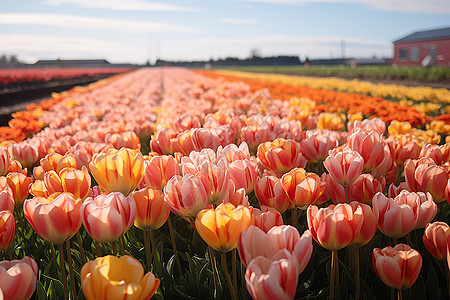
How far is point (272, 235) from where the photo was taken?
975 millimetres

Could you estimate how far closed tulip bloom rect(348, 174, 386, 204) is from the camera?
156cm

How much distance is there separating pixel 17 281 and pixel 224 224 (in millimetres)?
500

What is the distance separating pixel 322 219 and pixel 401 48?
6386 cm

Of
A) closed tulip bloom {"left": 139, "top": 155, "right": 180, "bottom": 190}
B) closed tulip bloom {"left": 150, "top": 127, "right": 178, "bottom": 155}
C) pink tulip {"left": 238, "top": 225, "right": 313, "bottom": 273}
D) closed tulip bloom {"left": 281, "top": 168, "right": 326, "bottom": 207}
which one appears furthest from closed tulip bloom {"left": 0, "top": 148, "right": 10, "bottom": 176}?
pink tulip {"left": 238, "top": 225, "right": 313, "bottom": 273}

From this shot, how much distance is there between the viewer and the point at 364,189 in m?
1.58

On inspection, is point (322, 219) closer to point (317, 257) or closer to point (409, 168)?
point (317, 257)

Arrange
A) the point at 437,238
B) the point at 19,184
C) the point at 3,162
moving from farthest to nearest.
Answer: the point at 3,162 → the point at 19,184 → the point at 437,238

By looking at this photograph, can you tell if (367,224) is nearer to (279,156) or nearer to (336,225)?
(336,225)

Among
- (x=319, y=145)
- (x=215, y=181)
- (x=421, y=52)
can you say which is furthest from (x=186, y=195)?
(x=421, y=52)

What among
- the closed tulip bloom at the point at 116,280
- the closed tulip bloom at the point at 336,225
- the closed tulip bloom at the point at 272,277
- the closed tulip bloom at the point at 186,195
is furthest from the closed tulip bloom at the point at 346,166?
the closed tulip bloom at the point at 116,280

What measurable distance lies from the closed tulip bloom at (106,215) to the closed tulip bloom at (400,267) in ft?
2.32

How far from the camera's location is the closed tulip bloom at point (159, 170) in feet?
4.98

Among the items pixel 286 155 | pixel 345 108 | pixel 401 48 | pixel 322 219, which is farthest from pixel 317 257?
pixel 401 48

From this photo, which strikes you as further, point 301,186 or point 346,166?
point 346,166
